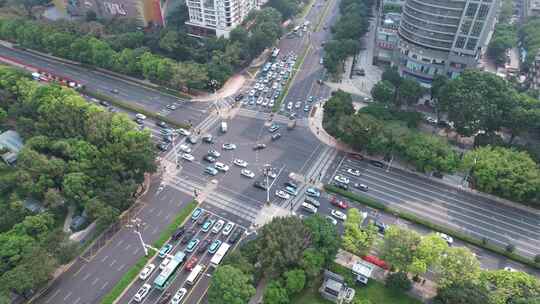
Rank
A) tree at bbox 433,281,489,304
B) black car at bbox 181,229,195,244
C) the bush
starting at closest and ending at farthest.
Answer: tree at bbox 433,281,489,304 → the bush → black car at bbox 181,229,195,244

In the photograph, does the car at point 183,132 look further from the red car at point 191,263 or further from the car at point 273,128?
the red car at point 191,263

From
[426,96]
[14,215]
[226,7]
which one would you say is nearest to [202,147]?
[14,215]

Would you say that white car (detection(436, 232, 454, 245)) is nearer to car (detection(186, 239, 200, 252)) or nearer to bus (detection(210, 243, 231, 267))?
bus (detection(210, 243, 231, 267))

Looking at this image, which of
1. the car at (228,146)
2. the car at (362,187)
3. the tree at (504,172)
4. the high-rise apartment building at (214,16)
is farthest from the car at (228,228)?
the high-rise apartment building at (214,16)

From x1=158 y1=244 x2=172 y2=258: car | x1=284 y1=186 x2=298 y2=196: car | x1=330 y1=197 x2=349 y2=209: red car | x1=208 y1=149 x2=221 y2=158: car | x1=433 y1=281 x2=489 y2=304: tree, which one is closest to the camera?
x1=433 y1=281 x2=489 y2=304: tree

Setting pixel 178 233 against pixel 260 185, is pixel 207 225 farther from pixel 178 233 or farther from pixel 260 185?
pixel 260 185

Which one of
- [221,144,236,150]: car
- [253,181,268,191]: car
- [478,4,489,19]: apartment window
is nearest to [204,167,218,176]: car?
[221,144,236,150]: car

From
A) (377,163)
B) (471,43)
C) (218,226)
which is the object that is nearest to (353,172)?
(377,163)

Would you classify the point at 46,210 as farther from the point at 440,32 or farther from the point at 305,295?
the point at 440,32
